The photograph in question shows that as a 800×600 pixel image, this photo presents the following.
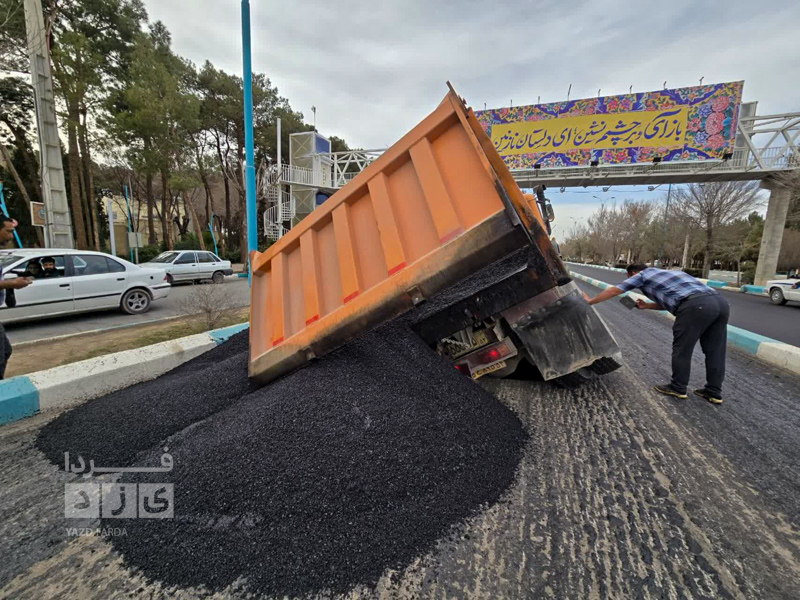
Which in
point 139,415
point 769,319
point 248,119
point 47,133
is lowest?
point 769,319

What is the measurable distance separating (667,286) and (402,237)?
9.96 feet

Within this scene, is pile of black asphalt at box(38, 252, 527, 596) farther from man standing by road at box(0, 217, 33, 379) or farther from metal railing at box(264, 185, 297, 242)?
metal railing at box(264, 185, 297, 242)

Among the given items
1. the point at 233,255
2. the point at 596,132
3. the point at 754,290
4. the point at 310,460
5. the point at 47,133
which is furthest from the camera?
the point at 233,255

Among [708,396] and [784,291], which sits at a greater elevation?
[784,291]

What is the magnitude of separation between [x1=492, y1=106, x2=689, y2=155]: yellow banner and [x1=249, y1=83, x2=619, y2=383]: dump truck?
54.4ft

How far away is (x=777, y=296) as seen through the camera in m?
11.4

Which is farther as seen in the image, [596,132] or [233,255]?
[233,255]

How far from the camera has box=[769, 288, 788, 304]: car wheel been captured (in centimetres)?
1126

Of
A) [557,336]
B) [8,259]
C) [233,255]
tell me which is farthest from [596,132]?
[233,255]

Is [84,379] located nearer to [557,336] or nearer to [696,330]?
[557,336]

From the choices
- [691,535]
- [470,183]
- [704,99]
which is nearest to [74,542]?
[470,183]

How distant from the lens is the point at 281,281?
3338mm

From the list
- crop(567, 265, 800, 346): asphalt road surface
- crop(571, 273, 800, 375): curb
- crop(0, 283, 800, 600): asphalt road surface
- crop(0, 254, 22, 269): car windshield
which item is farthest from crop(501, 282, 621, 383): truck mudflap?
crop(0, 254, 22, 269): car windshield

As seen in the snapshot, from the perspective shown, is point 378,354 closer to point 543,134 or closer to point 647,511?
point 647,511
